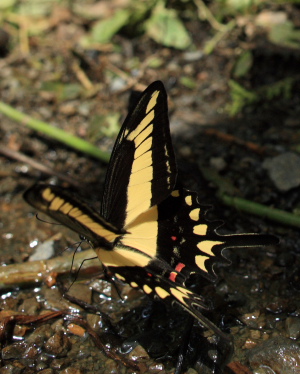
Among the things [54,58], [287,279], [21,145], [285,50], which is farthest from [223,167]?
[54,58]

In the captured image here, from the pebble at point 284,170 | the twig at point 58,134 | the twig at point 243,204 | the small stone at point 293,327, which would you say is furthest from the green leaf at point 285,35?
the small stone at point 293,327

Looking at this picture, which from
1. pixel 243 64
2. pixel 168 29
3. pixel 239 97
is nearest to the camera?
pixel 239 97

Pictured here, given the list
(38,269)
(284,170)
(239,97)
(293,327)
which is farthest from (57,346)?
(239,97)

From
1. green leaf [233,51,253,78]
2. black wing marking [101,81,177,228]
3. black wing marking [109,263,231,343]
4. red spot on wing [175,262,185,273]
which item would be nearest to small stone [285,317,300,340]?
black wing marking [109,263,231,343]

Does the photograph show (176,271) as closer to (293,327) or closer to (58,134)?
(293,327)

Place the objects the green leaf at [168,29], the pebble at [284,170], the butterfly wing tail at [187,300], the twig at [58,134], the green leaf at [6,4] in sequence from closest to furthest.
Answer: the butterfly wing tail at [187,300] < the pebble at [284,170] < the twig at [58,134] < the green leaf at [168,29] < the green leaf at [6,4]

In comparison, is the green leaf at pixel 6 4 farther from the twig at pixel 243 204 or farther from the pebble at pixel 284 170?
the pebble at pixel 284 170
